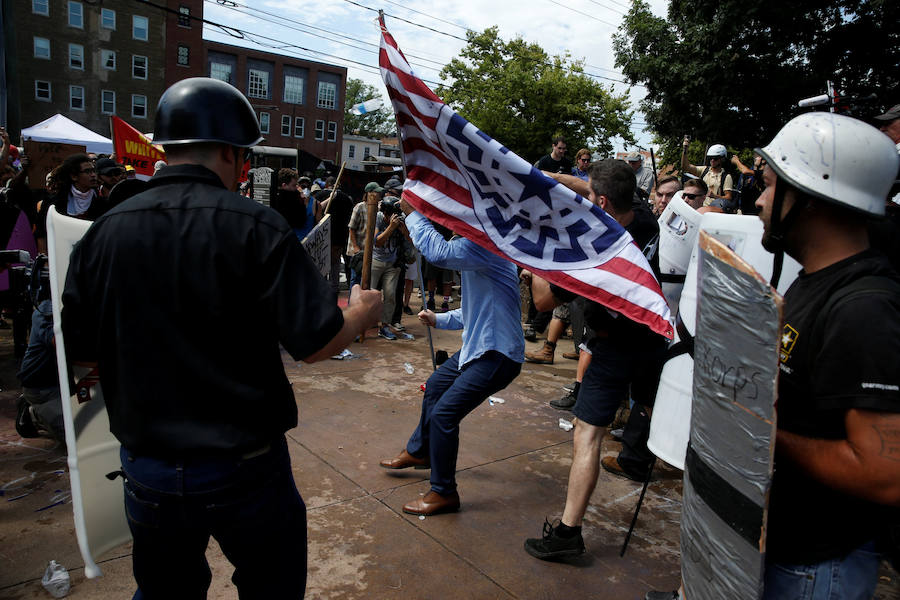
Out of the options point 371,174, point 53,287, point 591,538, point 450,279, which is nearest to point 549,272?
point 591,538

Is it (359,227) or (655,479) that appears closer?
(655,479)

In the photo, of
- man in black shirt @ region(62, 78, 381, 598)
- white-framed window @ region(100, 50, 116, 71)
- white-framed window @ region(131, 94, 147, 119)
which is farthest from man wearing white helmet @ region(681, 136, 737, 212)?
white-framed window @ region(100, 50, 116, 71)

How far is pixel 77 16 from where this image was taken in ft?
131

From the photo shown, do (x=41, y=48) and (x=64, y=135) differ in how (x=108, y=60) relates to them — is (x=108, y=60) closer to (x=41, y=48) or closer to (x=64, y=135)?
(x=41, y=48)

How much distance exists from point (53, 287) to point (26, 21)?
48.2 m

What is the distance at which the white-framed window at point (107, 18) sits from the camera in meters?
40.4

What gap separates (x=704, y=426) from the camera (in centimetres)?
150

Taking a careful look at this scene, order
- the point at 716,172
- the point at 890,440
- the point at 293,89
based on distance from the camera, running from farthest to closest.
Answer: the point at 293,89 → the point at 716,172 → the point at 890,440

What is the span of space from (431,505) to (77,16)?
4825 cm

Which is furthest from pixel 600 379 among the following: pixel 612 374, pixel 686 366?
pixel 686 366

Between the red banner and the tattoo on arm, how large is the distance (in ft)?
25.8

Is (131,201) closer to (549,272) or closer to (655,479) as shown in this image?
(549,272)

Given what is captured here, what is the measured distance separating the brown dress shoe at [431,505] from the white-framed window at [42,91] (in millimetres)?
46714

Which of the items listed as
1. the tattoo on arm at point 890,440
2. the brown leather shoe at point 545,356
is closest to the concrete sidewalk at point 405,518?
the tattoo on arm at point 890,440
